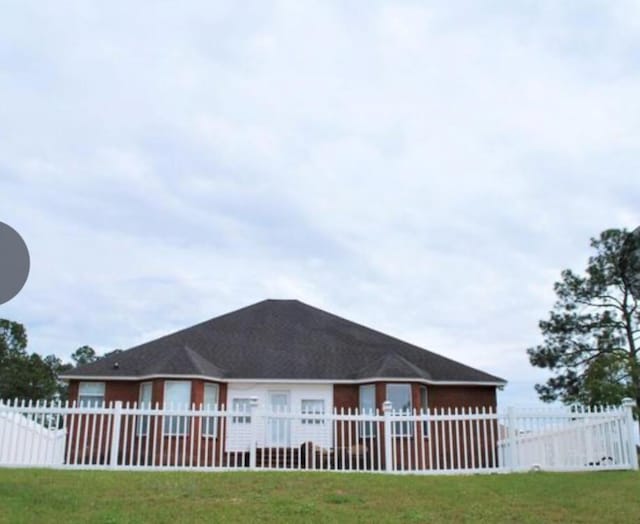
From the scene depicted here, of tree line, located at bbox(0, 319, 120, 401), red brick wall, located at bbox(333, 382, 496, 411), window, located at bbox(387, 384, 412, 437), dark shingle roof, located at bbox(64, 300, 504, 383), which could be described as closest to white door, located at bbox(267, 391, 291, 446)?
dark shingle roof, located at bbox(64, 300, 504, 383)

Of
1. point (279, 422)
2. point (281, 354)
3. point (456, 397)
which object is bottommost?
point (279, 422)

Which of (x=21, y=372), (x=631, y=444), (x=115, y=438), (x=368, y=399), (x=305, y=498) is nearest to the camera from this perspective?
(x=305, y=498)

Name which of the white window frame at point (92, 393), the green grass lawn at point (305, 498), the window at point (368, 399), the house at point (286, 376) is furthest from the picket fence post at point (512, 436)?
the white window frame at point (92, 393)

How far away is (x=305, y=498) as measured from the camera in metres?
10.5

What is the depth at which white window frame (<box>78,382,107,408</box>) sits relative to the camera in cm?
2422

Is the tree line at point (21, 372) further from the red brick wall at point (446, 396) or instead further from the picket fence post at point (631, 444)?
the picket fence post at point (631, 444)

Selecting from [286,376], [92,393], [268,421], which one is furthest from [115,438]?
[92,393]

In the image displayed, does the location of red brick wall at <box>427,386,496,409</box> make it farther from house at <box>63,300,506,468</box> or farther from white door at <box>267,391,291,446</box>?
white door at <box>267,391,291,446</box>

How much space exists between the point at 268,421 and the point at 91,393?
1043 cm

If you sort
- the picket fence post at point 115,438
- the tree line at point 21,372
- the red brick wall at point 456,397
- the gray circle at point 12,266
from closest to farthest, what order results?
the gray circle at point 12,266 → the picket fence post at point 115,438 → the red brick wall at point 456,397 → the tree line at point 21,372

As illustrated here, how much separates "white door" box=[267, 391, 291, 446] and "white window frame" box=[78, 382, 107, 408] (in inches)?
231

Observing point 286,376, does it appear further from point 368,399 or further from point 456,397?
point 456,397

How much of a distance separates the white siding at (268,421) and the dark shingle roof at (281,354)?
1.87ft

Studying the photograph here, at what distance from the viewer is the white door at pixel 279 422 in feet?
53.0
